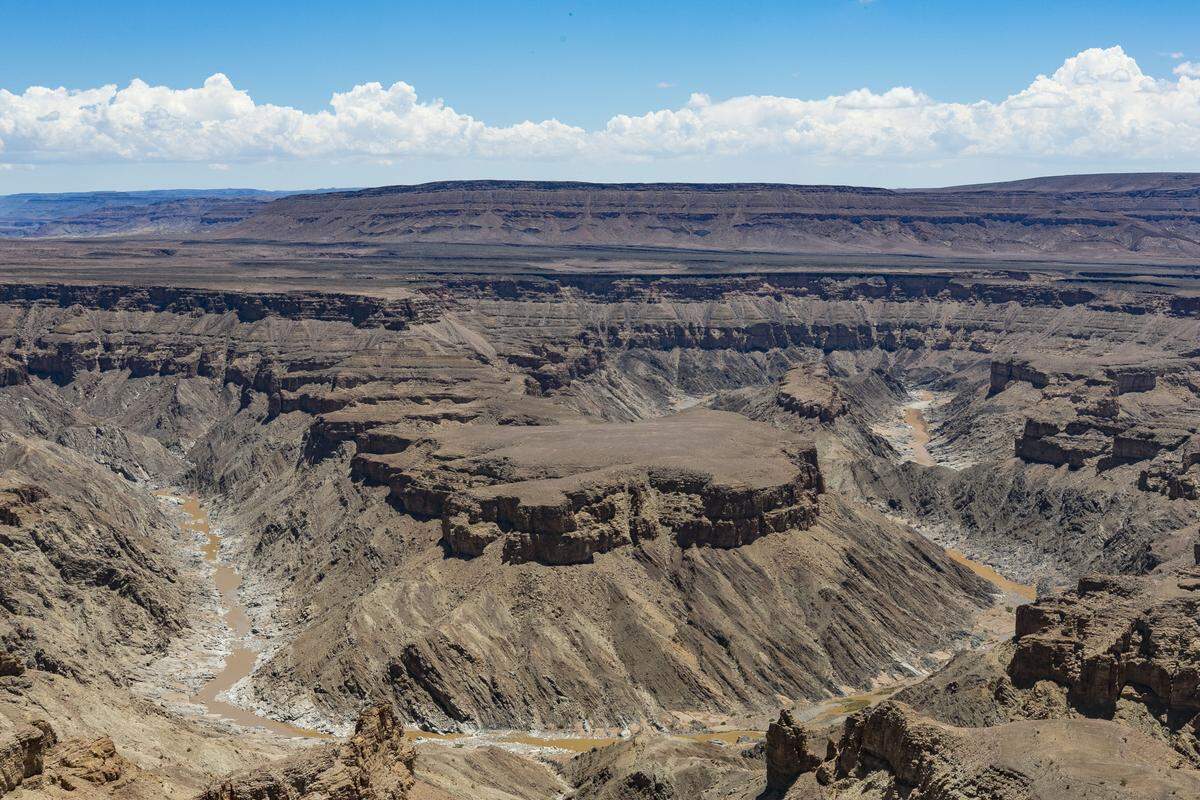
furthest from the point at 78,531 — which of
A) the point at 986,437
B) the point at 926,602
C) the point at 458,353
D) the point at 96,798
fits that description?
the point at 986,437

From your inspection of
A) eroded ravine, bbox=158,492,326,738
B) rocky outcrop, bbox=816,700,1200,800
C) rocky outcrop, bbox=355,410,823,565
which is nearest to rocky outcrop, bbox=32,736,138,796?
rocky outcrop, bbox=816,700,1200,800

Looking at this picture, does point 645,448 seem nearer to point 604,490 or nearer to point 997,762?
point 604,490

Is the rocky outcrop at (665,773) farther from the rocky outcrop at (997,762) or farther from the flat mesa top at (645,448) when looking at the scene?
the flat mesa top at (645,448)

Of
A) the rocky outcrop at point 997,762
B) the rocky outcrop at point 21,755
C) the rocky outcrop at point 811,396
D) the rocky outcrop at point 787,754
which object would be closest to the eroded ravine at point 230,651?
the rocky outcrop at point 787,754

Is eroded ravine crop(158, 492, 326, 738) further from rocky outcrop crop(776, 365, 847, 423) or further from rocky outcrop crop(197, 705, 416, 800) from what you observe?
rocky outcrop crop(776, 365, 847, 423)

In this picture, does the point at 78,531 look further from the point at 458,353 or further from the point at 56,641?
the point at 458,353

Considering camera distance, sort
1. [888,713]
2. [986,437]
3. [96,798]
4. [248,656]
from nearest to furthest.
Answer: [96,798] → [888,713] → [248,656] → [986,437]

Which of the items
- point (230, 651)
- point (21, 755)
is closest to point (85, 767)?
point (21, 755)
